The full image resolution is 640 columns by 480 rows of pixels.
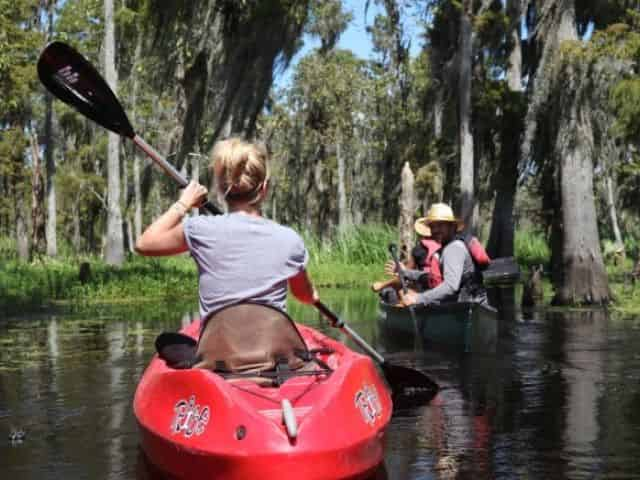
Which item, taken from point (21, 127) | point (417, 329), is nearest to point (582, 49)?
point (417, 329)

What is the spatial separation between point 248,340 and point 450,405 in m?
3.34

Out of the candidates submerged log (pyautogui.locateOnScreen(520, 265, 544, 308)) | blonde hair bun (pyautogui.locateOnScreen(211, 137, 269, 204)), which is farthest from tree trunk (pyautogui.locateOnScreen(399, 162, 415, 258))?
blonde hair bun (pyautogui.locateOnScreen(211, 137, 269, 204))

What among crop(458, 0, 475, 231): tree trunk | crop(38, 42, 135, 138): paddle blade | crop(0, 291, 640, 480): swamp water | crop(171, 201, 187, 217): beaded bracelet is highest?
crop(458, 0, 475, 231): tree trunk

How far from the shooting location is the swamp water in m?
6.19

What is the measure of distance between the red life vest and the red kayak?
6.13 m

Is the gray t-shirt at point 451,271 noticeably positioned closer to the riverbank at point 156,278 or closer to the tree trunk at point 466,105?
the riverbank at point 156,278

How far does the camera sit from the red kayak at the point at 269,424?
4738 mm

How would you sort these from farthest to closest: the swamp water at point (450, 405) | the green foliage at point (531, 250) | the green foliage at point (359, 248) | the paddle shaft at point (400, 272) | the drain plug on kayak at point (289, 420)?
the green foliage at point (531, 250), the green foliage at point (359, 248), the paddle shaft at point (400, 272), the swamp water at point (450, 405), the drain plug on kayak at point (289, 420)

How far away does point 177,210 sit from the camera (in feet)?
16.7

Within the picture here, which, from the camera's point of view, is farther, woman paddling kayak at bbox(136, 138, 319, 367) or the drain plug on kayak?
woman paddling kayak at bbox(136, 138, 319, 367)

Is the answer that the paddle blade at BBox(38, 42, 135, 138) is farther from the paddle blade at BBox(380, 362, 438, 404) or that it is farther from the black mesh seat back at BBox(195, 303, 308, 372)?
the black mesh seat back at BBox(195, 303, 308, 372)

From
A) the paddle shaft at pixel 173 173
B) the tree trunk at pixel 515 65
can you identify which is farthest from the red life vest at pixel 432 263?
the tree trunk at pixel 515 65

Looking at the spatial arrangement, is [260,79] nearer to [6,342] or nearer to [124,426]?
[6,342]

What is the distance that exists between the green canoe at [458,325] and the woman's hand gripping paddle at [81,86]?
4417 millimetres
